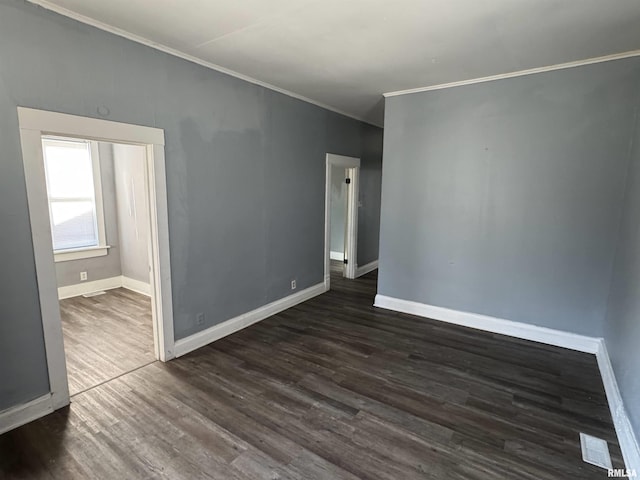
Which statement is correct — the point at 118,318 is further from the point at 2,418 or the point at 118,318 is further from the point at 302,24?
the point at 302,24

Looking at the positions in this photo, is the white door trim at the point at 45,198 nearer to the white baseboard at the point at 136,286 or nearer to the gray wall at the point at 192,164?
the gray wall at the point at 192,164

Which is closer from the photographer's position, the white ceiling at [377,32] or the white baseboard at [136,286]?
the white ceiling at [377,32]

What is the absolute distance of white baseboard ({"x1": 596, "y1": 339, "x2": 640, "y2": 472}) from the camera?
1870mm

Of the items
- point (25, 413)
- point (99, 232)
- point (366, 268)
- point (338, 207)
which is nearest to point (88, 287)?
point (99, 232)

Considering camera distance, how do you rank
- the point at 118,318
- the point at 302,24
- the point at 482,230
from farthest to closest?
the point at 118,318 < the point at 482,230 < the point at 302,24

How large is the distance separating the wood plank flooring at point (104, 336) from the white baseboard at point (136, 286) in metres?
0.10

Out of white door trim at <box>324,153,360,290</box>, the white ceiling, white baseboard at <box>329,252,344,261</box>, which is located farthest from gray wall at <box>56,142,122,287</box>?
white baseboard at <box>329,252,344,261</box>

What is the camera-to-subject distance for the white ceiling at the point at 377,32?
212 cm

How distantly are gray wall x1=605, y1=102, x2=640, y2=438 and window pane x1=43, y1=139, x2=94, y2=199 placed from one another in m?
6.15

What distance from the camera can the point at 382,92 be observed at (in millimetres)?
4020

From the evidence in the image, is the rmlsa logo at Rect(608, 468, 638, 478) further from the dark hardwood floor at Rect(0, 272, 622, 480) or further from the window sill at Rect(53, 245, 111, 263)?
the window sill at Rect(53, 245, 111, 263)

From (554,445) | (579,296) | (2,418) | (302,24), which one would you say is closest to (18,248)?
(2,418)

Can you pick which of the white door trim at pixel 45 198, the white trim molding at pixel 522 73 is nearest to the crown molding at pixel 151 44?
the white door trim at pixel 45 198

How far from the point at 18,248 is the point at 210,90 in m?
2.01
